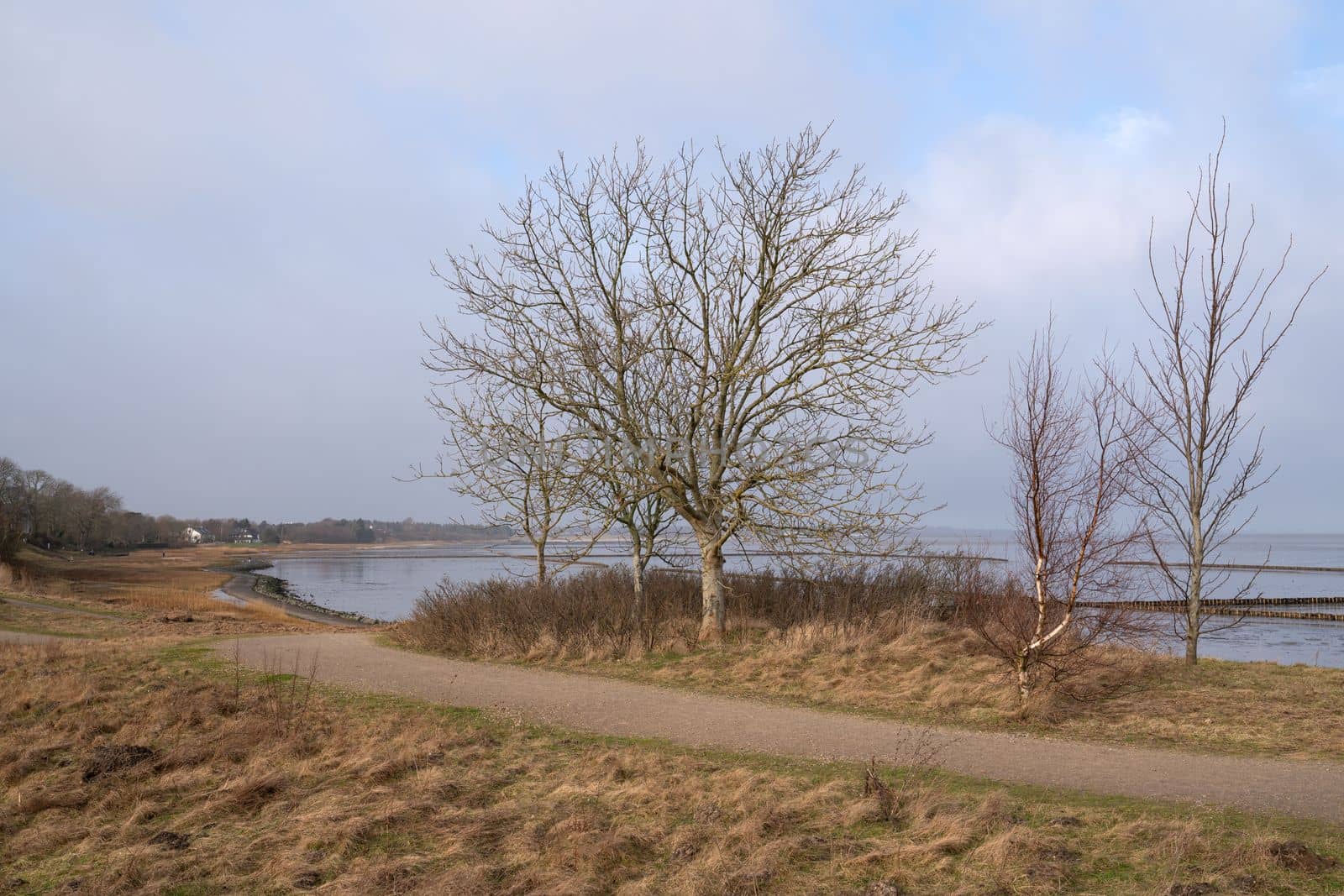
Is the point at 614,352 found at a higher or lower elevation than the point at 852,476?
higher

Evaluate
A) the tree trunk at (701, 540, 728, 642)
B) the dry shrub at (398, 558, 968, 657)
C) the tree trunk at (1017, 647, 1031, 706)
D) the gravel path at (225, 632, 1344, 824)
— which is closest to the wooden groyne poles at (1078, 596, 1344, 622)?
the dry shrub at (398, 558, 968, 657)

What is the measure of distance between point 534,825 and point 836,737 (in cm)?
379

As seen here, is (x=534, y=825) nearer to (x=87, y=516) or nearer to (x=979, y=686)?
(x=979, y=686)

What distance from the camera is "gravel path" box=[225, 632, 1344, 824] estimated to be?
275 inches

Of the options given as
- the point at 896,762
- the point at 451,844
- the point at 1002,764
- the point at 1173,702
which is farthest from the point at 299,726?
the point at 1173,702

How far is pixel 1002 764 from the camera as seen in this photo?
25.6 feet

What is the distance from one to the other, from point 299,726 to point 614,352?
7925mm

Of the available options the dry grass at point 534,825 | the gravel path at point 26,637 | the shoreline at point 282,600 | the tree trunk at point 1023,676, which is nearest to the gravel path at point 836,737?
the dry grass at point 534,825

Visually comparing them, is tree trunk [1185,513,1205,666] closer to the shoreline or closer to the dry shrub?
the dry shrub

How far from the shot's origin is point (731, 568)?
37.3 metres

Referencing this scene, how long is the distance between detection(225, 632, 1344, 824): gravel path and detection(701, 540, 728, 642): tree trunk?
286 cm

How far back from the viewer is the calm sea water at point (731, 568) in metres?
19.6

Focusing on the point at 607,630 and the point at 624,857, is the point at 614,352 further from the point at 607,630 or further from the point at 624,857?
the point at 624,857

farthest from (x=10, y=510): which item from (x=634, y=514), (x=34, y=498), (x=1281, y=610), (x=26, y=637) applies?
(x=1281, y=610)
